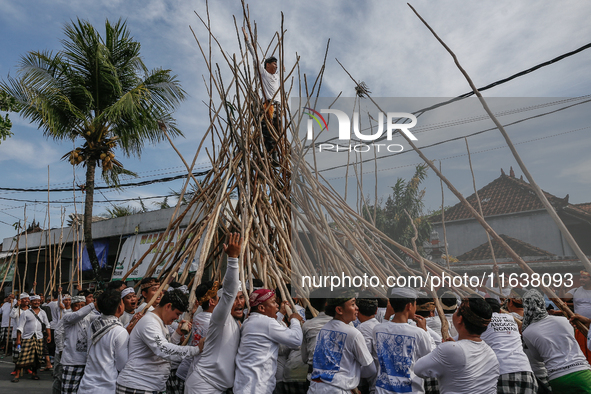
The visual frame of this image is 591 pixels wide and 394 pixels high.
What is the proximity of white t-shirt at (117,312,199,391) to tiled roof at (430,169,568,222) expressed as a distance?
188 cm

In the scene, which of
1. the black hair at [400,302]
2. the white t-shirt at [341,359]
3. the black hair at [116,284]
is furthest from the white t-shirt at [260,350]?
the black hair at [116,284]

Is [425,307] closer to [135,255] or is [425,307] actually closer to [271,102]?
[271,102]

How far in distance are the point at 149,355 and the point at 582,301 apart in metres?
3.78

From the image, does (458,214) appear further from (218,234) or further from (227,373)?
(218,234)

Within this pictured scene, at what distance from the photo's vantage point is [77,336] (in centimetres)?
362

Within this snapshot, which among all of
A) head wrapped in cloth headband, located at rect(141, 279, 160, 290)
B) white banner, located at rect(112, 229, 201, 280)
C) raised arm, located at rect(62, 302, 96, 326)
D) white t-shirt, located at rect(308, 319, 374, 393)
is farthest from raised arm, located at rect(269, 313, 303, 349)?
white banner, located at rect(112, 229, 201, 280)

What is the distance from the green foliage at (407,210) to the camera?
9.25ft

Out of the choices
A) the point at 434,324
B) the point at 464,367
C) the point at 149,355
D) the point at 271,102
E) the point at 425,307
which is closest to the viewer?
the point at 464,367

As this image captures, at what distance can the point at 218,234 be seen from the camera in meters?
4.68

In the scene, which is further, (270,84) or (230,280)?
(270,84)

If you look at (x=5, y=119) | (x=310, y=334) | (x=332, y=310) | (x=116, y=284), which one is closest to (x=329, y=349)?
(x=332, y=310)

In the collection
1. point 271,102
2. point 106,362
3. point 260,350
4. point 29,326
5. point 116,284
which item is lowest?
point 29,326

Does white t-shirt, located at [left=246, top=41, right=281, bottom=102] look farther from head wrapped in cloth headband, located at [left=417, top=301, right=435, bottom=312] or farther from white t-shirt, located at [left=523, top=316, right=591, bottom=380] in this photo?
white t-shirt, located at [left=523, top=316, right=591, bottom=380]

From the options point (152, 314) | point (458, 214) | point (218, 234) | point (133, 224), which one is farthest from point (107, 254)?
point (458, 214)
